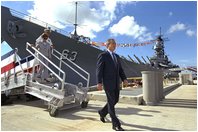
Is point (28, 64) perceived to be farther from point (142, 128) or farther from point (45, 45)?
point (142, 128)

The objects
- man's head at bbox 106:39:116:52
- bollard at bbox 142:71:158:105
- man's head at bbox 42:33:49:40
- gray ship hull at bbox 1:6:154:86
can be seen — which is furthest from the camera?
gray ship hull at bbox 1:6:154:86

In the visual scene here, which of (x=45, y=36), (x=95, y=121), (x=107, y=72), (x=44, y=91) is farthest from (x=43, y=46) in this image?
(x=107, y=72)

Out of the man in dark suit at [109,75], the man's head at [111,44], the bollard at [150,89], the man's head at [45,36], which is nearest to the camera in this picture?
the man in dark suit at [109,75]

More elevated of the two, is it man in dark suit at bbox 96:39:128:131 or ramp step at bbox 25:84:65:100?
man in dark suit at bbox 96:39:128:131

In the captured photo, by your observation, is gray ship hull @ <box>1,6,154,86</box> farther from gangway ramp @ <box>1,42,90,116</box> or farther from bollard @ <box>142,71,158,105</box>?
bollard @ <box>142,71,158,105</box>

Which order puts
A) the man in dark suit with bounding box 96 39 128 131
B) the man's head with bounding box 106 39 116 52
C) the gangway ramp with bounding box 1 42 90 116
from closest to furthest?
the man in dark suit with bounding box 96 39 128 131, the man's head with bounding box 106 39 116 52, the gangway ramp with bounding box 1 42 90 116

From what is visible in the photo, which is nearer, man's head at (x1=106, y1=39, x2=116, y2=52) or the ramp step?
man's head at (x1=106, y1=39, x2=116, y2=52)

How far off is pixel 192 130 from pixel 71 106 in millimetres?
2782

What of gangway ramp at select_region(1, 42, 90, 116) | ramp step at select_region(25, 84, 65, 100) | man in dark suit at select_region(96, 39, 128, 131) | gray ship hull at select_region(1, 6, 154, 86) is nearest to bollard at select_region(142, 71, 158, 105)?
gangway ramp at select_region(1, 42, 90, 116)

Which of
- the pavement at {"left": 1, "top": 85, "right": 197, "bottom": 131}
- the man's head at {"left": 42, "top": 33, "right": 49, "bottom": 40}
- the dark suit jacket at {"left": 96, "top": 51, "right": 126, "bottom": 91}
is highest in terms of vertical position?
the man's head at {"left": 42, "top": 33, "right": 49, "bottom": 40}

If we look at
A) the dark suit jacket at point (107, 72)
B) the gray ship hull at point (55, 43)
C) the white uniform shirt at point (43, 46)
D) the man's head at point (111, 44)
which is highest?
the gray ship hull at point (55, 43)

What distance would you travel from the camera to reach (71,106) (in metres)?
5.54

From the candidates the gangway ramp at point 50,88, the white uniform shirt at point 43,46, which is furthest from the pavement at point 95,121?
the white uniform shirt at point 43,46

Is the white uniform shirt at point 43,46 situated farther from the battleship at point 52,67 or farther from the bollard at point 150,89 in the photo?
the bollard at point 150,89
